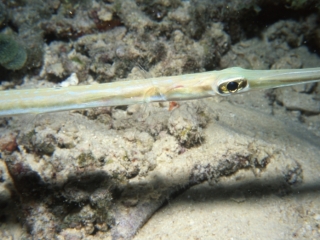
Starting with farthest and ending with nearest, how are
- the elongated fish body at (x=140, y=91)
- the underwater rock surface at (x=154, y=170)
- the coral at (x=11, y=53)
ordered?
the coral at (x=11, y=53) < the underwater rock surface at (x=154, y=170) < the elongated fish body at (x=140, y=91)

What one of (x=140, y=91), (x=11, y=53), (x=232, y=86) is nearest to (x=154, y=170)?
(x=140, y=91)

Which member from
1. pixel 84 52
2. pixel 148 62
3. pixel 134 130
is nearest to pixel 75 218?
pixel 134 130

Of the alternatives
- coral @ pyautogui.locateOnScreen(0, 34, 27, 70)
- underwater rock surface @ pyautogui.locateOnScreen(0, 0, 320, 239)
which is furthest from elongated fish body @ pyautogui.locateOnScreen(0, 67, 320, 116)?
coral @ pyautogui.locateOnScreen(0, 34, 27, 70)

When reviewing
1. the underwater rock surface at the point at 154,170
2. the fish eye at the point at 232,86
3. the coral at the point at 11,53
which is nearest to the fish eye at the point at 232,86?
the fish eye at the point at 232,86

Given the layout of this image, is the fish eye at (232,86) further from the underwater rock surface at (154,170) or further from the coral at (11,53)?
the coral at (11,53)

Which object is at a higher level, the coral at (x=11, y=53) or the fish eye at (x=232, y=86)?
the fish eye at (x=232, y=86)

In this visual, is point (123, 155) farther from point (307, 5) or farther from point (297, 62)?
point (307, 5)

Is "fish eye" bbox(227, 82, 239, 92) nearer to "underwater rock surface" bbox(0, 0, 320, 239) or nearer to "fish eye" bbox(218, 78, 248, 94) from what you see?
"fish eye" bbox(218, 78, 248, 94)
